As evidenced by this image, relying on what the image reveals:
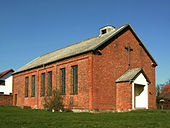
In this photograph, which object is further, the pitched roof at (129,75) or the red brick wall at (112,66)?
the pitched roof at (129,75)

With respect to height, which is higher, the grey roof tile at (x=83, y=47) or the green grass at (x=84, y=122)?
the grey roof tile at (x=83, y=47)

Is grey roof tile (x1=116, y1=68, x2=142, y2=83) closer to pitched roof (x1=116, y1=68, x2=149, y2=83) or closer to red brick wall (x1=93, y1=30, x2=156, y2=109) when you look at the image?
pitched roof (x1=116, y1=68, x2=149, y2=83)

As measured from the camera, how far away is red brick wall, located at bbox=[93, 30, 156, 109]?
21484 millimetres

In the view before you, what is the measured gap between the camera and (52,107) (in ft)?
75.4

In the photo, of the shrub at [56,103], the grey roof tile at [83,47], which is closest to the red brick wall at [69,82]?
the grey roof tile at [83,47]

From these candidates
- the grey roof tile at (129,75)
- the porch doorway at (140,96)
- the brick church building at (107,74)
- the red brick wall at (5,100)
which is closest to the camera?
the brick church building at (107,74)

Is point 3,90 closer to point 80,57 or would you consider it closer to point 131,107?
point 80,57

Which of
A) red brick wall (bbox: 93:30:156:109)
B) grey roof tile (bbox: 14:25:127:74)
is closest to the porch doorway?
red brick wall (bbox: 93:30:156:109)

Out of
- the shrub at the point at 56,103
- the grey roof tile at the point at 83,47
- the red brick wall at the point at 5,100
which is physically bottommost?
the red brick wall at the point at 5,100

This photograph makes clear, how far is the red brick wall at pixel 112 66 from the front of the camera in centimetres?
2148

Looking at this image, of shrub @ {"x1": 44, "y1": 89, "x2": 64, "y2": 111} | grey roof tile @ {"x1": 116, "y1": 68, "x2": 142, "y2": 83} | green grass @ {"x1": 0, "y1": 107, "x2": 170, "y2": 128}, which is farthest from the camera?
shrub @ {"x1": 44, "y1": 89, "x2": 64, "y2": 111}

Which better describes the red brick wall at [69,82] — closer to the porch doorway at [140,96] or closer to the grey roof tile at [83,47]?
the grey roof tile at [83,47]

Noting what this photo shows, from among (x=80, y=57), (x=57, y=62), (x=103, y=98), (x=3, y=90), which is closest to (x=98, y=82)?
(x=103, y=98)

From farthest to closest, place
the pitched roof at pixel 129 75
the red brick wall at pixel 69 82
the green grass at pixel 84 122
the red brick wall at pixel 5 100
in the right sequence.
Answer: the red brick wall at pixel 5 100 < the pitched roof at pixel 129 75 < the red brick wall at pixel 69 82 < the green grass at pixel 84 122
